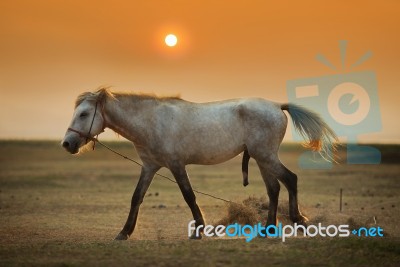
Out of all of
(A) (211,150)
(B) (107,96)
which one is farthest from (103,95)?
(A) (211,150)

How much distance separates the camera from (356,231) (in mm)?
12336

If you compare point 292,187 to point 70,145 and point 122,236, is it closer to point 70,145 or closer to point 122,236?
point 122,236

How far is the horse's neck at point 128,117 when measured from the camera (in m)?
10.9

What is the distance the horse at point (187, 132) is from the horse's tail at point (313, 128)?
0.03 meters

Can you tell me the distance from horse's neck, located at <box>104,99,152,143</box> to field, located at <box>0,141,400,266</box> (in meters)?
1.79

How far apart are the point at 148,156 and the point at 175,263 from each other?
2.87 meters

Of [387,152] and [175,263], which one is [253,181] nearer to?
[175,263]

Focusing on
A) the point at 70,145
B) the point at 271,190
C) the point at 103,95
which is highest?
the point at 103,95

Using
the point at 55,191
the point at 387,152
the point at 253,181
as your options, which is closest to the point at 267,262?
the point at 55,191

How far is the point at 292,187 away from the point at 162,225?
4441 millimetres

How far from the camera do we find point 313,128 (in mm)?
11227

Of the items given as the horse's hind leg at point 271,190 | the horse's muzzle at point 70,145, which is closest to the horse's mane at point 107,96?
the horse's muzzle at point 70,145

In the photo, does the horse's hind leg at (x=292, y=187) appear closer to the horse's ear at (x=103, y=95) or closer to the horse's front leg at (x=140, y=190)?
the horse's front leg at (x=140, y=190)

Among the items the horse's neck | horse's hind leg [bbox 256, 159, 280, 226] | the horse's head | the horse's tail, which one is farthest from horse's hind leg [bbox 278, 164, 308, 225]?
the horse's head
